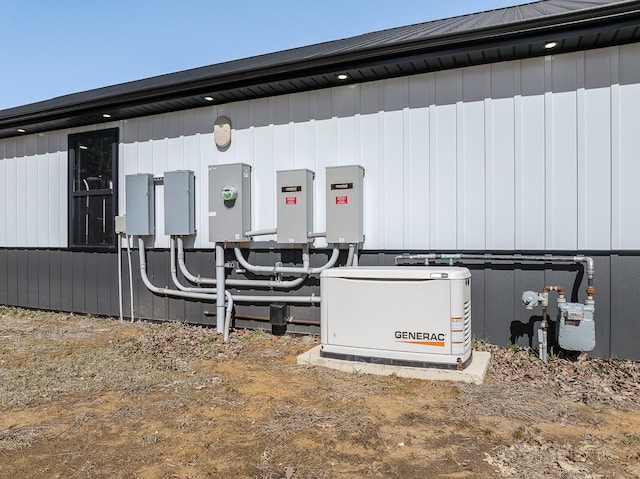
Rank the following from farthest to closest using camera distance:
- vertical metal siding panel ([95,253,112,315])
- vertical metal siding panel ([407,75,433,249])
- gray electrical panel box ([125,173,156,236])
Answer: vertical metal siding panel ([95,253,112,315]) → gray electrical panel box ([125,173,156,236]) → vertical metal siding panel ([407,75,433,249])

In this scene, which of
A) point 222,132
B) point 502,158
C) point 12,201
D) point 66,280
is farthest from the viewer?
point 12,201

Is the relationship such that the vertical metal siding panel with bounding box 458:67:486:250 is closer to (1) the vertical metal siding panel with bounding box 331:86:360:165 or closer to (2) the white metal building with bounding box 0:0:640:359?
(2) the white metal building with bounding box 0:0:640:359

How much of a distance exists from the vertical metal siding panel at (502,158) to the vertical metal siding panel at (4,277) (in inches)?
301

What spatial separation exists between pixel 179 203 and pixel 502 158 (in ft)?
12.8

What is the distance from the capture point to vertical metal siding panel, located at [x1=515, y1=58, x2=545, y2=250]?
4.00 m

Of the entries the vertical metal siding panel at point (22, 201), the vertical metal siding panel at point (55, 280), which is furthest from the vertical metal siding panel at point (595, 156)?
the vertical metal siding panel at point (22, 201)

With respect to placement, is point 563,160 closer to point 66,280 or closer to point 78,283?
point 78,283

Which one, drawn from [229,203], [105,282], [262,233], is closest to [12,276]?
[105,282]

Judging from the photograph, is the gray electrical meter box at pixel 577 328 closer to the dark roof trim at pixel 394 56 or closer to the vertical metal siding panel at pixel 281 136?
the dark roof trim at pixel 394 56

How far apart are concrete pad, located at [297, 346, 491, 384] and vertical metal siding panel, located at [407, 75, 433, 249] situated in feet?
4.35

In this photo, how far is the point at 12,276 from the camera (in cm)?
705

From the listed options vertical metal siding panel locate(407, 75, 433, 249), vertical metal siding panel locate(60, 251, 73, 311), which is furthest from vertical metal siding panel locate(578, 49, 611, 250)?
vertical metal siding panel locate(60, 251, 73, 311)

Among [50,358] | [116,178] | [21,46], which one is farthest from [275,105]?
[21,46]

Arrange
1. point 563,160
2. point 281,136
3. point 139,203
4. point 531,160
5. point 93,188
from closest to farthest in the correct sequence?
point 563,160
point 531,160
point 281,136
point 139,203
point 93,188
